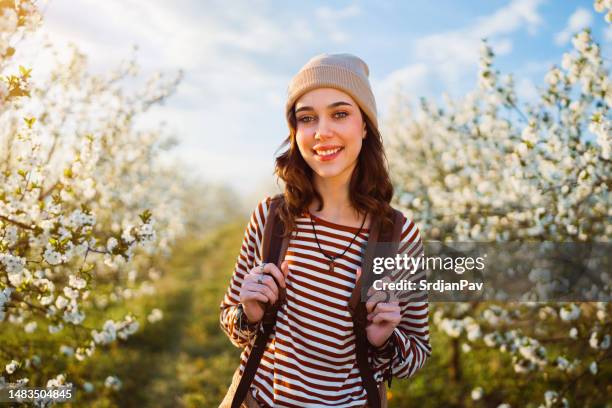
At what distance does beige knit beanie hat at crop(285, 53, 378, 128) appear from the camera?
1.94 meters

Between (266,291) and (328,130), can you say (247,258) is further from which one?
(328,130)

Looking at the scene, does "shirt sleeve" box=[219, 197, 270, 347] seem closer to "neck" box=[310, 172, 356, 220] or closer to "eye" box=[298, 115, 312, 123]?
"neck" box=[310, 172, 356, 220]

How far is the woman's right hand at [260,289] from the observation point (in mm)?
1724

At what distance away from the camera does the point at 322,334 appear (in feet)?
6.03

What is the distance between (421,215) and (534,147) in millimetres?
1616

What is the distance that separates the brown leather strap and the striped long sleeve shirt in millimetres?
45

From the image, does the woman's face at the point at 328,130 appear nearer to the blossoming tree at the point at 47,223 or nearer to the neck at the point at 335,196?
the neck at the point at 335,196

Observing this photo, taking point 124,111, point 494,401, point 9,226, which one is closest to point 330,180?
point 9,226

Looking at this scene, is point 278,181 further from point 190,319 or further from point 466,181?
point 190,319

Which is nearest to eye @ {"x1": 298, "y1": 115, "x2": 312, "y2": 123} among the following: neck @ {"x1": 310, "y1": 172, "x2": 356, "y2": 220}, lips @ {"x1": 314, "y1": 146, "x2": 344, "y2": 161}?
lips @ {"x1": 314, "y1": 146, "x2": 344, "y2": 161}

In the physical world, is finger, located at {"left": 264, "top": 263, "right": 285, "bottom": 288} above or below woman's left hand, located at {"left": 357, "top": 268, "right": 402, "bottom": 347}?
above

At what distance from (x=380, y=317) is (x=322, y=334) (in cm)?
26

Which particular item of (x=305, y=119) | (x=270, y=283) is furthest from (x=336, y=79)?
(x=270, y=283)

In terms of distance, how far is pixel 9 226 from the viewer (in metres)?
2.68
